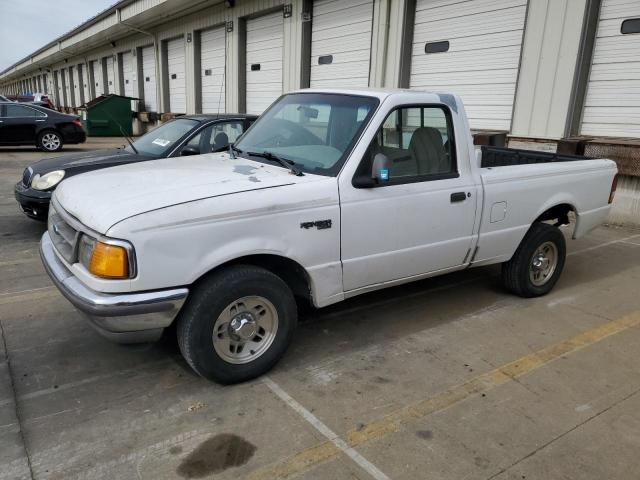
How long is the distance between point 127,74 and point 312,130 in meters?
27.3

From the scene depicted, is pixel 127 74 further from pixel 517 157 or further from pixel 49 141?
pixel 517 157

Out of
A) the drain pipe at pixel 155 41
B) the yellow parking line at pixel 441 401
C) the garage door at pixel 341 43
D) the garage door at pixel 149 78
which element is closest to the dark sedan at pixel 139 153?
the yellow parking line at pixel 441 401

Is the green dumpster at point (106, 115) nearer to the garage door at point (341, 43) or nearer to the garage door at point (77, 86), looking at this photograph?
the garage door at point (341, 43)

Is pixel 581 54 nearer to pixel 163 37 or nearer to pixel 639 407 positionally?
pixel 639 407

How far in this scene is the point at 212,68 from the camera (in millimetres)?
18781

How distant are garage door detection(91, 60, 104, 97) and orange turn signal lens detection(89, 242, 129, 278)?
3324 centimetres

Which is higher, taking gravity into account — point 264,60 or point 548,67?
point 264,60

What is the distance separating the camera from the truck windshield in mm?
3527

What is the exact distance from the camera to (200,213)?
9.33 ft

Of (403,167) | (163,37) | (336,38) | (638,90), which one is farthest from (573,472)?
(163,37)

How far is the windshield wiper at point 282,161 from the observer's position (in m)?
3.40

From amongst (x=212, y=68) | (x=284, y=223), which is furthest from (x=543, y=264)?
(x=212, y=68)

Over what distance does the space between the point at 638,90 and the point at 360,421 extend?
768cm

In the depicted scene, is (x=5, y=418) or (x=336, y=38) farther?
(x=336, y=38)
